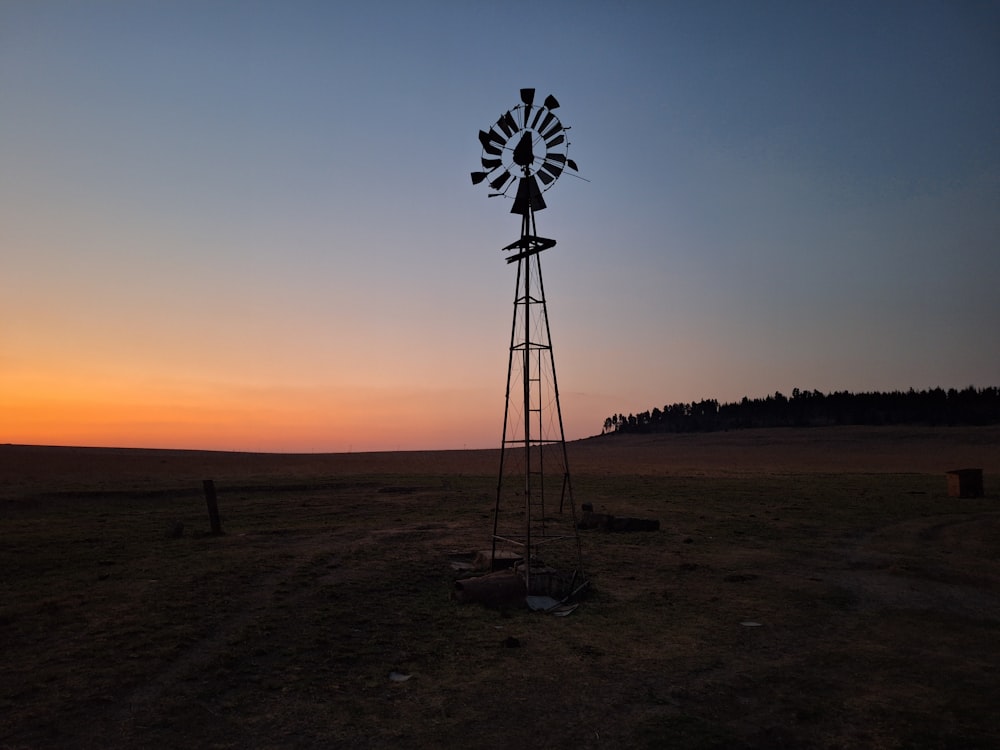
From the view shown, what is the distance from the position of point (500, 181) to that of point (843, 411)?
110 metres

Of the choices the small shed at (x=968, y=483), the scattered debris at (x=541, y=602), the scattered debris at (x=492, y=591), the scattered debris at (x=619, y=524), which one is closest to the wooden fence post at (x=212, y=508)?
the scattered debris at (x=492, y=591)

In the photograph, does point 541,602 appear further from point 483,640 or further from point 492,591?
point 483,640

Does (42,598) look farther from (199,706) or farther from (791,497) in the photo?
(791,497)

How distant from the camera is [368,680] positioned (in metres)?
8.39

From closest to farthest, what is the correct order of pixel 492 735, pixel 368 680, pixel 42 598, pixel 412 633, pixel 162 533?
pixel 492 735, pixel 368 680, pixel 412 633, pixel 42 598, pixel 162 533

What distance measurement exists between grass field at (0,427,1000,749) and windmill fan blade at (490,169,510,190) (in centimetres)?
807

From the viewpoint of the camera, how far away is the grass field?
22.9 ft

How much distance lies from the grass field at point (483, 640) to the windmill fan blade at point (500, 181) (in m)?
8.07

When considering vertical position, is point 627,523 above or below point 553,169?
below

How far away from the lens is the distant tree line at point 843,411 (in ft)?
312

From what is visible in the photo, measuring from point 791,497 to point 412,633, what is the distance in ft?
82.1

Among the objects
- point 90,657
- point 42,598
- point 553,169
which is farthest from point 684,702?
point 42,598

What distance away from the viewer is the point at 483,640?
992 centimetres

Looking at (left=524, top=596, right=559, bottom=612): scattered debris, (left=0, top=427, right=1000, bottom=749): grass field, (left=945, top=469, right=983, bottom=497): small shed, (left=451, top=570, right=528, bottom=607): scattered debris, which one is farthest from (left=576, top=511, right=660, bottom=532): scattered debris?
(left=945, top=469, right=983, bottom=497): small shed
